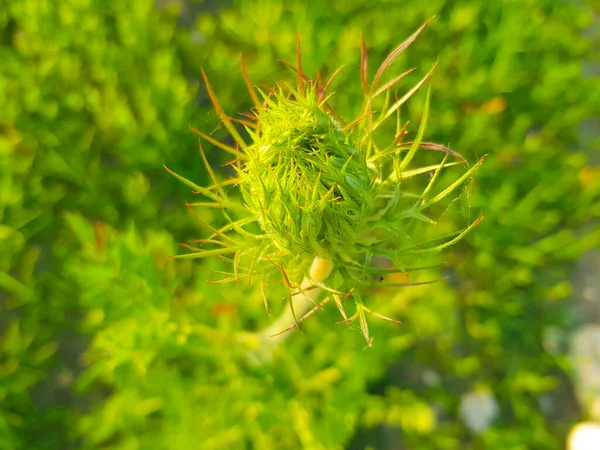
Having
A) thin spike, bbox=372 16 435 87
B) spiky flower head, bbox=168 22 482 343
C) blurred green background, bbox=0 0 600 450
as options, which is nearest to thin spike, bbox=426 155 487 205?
spiky flower head, bbox=168 22 482 343

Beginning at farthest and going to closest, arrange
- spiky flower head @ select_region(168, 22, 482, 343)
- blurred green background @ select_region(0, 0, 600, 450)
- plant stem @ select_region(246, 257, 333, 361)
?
blurred green background @ select_region(0, 0, 600, 450), plant stem @ select_region(246, 257, 333, 361), spiky flower head @ select_region(168, 22, 482, 343)

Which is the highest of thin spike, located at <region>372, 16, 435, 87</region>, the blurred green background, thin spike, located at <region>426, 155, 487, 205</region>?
thin spike, located at <region>372, 16, 435, 87</region>

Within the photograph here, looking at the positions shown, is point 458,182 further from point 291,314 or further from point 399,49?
point 291,314

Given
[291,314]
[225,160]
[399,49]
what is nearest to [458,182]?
[399,49]

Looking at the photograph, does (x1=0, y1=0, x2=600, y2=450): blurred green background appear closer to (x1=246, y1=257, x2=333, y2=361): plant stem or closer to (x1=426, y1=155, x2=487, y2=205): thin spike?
(x1=246, y1=257, x2=333, y2=361): plant stem

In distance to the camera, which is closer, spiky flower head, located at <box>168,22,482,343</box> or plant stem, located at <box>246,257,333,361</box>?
spiky flower head, located at <box>168,22,482,343</box>

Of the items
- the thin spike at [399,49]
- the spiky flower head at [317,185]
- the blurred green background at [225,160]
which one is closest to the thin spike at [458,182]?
the spiky flower head at [317,185]

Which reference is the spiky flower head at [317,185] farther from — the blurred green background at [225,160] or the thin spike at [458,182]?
the blurred green background at [225,160]

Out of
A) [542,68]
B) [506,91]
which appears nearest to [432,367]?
[506,91]

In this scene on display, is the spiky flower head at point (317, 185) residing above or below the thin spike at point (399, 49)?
below
